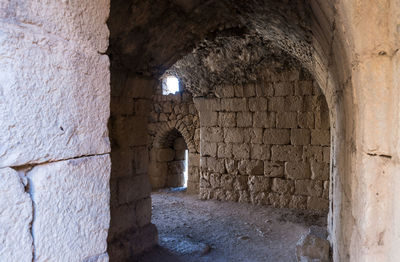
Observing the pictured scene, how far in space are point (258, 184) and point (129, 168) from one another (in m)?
4.09

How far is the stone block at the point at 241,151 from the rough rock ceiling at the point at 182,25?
10.1ft

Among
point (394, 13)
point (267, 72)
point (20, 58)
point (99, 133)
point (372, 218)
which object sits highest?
point (267, 72)

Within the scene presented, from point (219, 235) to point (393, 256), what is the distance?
4.77 metres

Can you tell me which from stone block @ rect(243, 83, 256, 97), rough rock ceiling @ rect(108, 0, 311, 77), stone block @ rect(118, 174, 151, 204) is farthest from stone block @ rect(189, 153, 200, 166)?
stone block @ rect(118, 174, 151, 204)

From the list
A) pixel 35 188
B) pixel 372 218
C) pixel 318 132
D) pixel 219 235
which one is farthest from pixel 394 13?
pixel 318 132

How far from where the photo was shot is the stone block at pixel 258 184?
755 cm

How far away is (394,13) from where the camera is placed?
116cm

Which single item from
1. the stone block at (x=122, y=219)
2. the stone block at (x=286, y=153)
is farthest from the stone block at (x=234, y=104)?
the stone block at (x=122, y=219)

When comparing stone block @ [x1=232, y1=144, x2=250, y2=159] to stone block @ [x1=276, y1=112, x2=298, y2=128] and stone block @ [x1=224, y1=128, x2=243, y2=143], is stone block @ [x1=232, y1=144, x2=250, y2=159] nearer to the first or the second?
stone block @ [x1=224, y1=128, x2=243, y2=143]

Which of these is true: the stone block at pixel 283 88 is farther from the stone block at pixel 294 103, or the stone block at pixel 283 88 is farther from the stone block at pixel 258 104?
the stone block at pixel 258 104

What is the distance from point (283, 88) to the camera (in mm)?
7340

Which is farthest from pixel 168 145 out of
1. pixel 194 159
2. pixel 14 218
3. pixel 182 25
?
pixel 14 218

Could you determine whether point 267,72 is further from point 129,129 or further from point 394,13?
point 394,13

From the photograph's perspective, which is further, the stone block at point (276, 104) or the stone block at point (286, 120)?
the stone block at point (276, 104)
